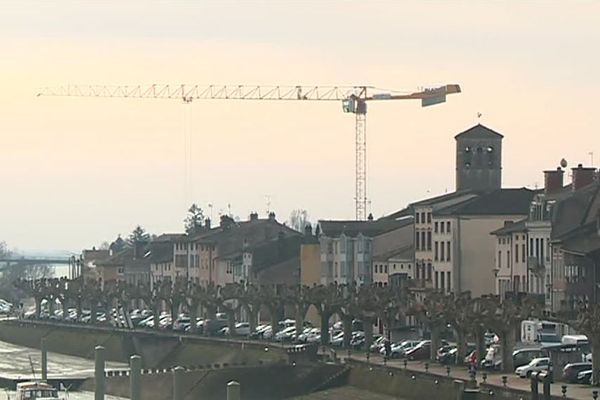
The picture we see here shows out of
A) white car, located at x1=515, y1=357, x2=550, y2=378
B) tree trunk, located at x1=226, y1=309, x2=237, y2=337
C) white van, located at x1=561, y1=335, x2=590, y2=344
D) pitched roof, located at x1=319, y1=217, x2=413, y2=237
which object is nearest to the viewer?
white car, located at x1=515, y1=357, x2=550, y2=378

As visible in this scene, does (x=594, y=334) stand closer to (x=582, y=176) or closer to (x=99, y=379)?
(x=99, y=379)

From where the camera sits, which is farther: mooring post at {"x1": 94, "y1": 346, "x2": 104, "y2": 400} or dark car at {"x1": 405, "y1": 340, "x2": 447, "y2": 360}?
dark car at {"x1": 405, "y1": 340, "x2": 447, "y2": 360}

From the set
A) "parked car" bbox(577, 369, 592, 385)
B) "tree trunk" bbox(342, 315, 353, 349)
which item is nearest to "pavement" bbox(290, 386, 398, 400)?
"parked car" bbox(577, 369, 592, 385)

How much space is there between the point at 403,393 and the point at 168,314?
81.8 meters

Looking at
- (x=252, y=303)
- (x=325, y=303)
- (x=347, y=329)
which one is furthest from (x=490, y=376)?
(x=252, y=303)

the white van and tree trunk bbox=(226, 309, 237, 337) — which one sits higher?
tree trunk bbox=(226, 309, 237, 337)

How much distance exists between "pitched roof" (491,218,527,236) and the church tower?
2054cm

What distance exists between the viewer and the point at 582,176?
135 m

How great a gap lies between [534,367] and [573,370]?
328cm

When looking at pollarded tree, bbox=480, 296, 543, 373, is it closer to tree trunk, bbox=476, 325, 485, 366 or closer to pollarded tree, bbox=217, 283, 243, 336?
tree trunk, bbox=476, 325, 485, 366

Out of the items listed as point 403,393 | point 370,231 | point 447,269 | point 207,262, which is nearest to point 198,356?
point 447,269

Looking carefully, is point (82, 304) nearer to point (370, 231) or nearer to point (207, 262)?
point (207, 262)

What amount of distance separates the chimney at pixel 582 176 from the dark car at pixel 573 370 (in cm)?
3823

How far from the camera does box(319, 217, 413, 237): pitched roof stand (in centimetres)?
16275
